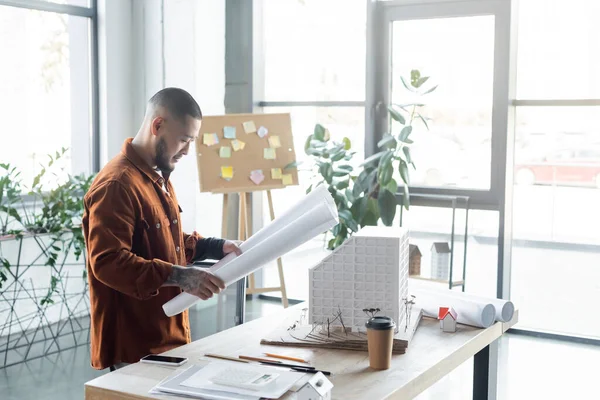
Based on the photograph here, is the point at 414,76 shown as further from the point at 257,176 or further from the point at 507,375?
the point at 507,375

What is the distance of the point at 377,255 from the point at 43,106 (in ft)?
13.5

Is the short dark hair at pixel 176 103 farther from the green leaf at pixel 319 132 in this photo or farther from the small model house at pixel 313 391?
the green leaf at pixel 319 132

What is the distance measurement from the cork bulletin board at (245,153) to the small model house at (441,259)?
3.59ft

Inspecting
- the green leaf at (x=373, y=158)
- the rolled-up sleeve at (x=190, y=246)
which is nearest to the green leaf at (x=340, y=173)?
the green leaf at (x=373, y=158)

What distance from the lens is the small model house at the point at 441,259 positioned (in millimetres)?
5422

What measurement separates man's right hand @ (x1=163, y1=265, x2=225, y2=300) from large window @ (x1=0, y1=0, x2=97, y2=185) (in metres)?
3.64

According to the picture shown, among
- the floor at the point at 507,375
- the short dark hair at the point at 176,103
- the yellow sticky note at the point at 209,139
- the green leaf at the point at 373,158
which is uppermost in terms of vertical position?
the short dark hair at the point at 176,103

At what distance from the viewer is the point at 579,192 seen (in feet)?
17.3

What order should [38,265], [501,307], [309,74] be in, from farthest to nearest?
[309,74], [38,265], [501,307]

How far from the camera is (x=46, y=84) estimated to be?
18.8ft

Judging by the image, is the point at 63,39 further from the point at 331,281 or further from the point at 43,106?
the point at 331,281

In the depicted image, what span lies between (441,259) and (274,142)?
4.68 feet

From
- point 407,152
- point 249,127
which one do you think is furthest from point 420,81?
point 249,127

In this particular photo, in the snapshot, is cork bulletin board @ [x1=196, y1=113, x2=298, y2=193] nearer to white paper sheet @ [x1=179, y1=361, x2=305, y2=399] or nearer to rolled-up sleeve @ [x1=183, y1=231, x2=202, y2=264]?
rolled-up sleeve @ [x1=183, y1=231, x2=202, y2=264]
